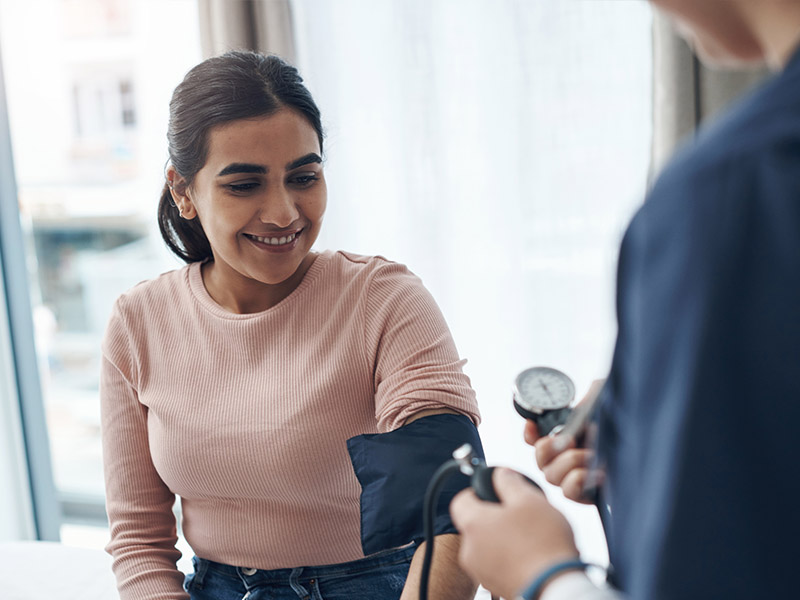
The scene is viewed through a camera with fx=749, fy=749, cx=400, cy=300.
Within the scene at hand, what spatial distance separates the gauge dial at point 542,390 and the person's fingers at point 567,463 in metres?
0.08

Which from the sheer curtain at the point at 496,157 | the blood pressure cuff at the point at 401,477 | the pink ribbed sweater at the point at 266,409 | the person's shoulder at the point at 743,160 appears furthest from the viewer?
the sheer curtain at the point at 496,157

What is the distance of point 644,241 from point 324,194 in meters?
0.91

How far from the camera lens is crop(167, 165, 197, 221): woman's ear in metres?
1.38

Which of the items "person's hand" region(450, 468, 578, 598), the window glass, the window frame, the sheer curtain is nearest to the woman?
"person's hand" region(450, 468, 578, 598)

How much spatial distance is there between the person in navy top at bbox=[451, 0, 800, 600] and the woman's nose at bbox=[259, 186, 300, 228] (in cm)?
84

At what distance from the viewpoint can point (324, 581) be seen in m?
1.26

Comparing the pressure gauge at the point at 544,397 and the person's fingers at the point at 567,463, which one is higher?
the pressure gauge at the point at 544,397

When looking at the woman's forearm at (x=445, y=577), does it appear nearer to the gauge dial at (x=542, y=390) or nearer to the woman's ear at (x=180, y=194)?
the gauge dial at (x=542, y=390)

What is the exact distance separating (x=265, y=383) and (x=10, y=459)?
165 cm

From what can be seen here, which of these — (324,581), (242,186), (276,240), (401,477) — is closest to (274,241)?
(276,240)

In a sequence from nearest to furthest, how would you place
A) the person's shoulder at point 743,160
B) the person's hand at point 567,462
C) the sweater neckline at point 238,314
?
the person's shoulder at point 743,160 < the person's hand at point 567,462 < the sweater neckline at point 238,314

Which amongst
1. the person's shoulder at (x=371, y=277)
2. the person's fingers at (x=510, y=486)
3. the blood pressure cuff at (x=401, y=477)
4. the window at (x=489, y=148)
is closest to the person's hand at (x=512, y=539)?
the person's fingers at (x=510, y=486)

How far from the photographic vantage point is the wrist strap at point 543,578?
0.58m

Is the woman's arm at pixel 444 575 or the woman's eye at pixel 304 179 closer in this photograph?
Result: the woman's arm at pixel 444 575
